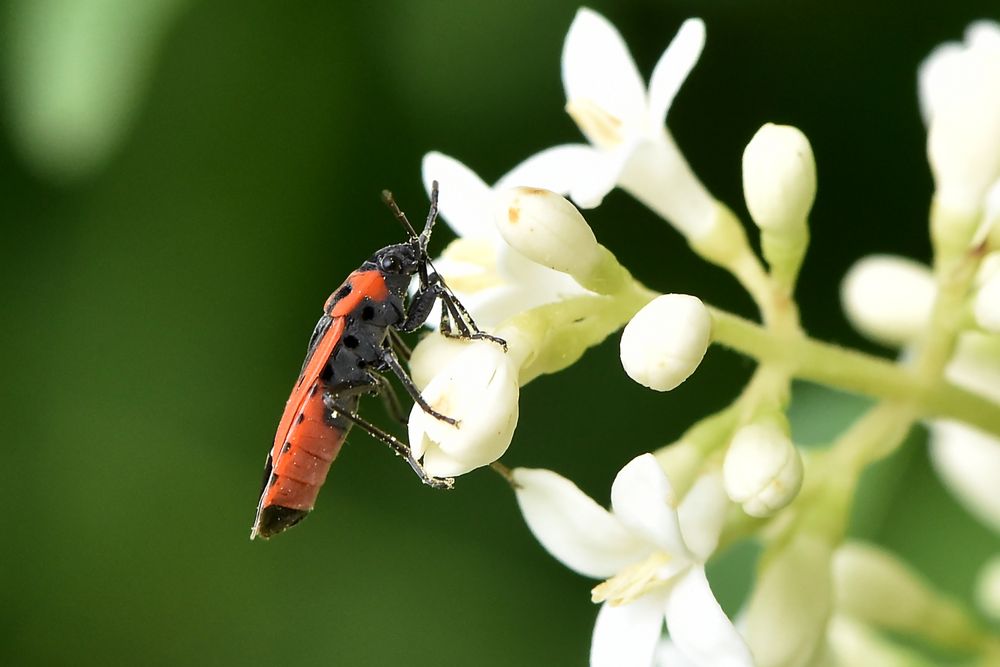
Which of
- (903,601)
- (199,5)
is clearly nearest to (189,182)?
(199,5)

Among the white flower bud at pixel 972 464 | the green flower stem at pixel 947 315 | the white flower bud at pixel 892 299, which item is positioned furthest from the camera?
the white flower bud at pixel 972 464

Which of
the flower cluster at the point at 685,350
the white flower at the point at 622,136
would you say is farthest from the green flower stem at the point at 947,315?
the white flower at the point at 622,136

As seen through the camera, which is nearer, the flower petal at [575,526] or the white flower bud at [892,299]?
the flower petal at [575,526]

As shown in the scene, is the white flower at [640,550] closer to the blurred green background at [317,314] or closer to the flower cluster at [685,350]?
the flower cluster at [685,350]

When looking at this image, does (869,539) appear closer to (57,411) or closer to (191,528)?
(191,528)

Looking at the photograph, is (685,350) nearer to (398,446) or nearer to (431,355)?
(431,355)

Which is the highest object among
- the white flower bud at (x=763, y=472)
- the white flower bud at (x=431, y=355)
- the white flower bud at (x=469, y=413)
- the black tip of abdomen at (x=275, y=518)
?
the white flower bud at (x=431, y=355)
